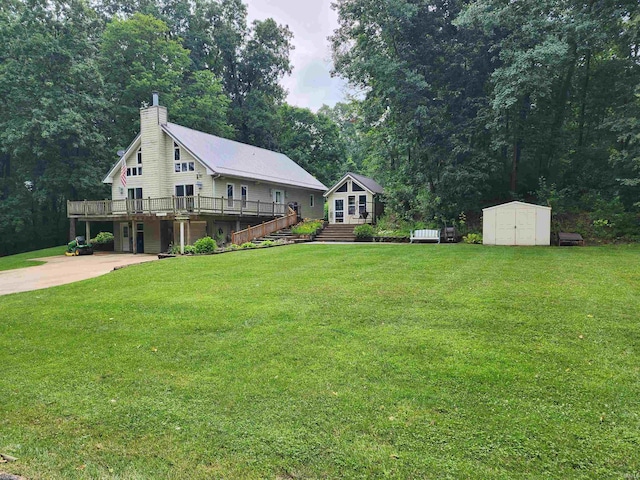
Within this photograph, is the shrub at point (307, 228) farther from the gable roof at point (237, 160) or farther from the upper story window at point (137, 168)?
the upper story window at point (137, 168)

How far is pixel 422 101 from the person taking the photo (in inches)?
746

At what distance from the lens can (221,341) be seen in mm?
5094

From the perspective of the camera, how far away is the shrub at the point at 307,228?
72.9ft

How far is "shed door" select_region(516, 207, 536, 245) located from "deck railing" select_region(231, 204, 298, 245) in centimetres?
1232

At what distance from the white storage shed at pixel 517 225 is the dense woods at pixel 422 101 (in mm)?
2579

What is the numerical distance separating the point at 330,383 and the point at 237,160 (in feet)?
74.7

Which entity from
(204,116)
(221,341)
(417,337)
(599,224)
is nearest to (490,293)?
(417,337)

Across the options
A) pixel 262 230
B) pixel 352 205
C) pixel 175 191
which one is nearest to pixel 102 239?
pixel 175 191

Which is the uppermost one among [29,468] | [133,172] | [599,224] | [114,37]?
[114,37]

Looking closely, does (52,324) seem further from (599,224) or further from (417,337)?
(599,224)

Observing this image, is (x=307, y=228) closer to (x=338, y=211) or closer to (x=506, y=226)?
(x=338, y=211)

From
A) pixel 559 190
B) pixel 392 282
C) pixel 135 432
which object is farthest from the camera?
pixel 559 190

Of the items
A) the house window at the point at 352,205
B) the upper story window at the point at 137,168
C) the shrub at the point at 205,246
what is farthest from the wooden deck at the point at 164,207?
the house window at the point at 352,205

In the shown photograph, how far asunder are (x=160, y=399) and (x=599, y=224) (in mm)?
18102
